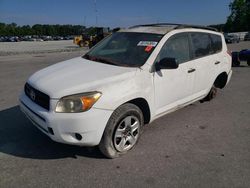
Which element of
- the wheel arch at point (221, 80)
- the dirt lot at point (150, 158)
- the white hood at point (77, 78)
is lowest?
the dirt lot at point (150, 158)

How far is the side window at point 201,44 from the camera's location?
14.6 ft

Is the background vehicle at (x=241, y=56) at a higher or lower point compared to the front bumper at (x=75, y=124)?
higher

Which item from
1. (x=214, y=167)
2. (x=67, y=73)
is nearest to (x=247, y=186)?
(x=214, y=167)

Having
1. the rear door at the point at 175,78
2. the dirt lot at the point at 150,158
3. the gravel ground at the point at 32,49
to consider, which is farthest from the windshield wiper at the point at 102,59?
the gravel ground at the point at 32,49

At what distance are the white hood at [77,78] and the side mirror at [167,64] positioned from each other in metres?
0.43

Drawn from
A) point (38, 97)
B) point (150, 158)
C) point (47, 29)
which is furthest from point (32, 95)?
point (47, 29)

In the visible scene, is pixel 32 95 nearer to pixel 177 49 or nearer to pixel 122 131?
pixel 122 131

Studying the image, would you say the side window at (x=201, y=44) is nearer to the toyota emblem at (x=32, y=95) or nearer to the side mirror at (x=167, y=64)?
the side mirror at (x=167, y=64)

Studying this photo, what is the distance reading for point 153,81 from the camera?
3502 mm

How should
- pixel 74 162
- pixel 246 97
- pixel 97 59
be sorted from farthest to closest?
pixel 246 97, pixel 97 59, pixel 74 162

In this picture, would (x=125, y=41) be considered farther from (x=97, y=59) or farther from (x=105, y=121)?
(x=105, y=121)

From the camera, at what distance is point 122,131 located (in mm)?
3275

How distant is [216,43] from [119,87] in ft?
10.3

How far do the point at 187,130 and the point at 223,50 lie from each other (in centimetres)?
230
